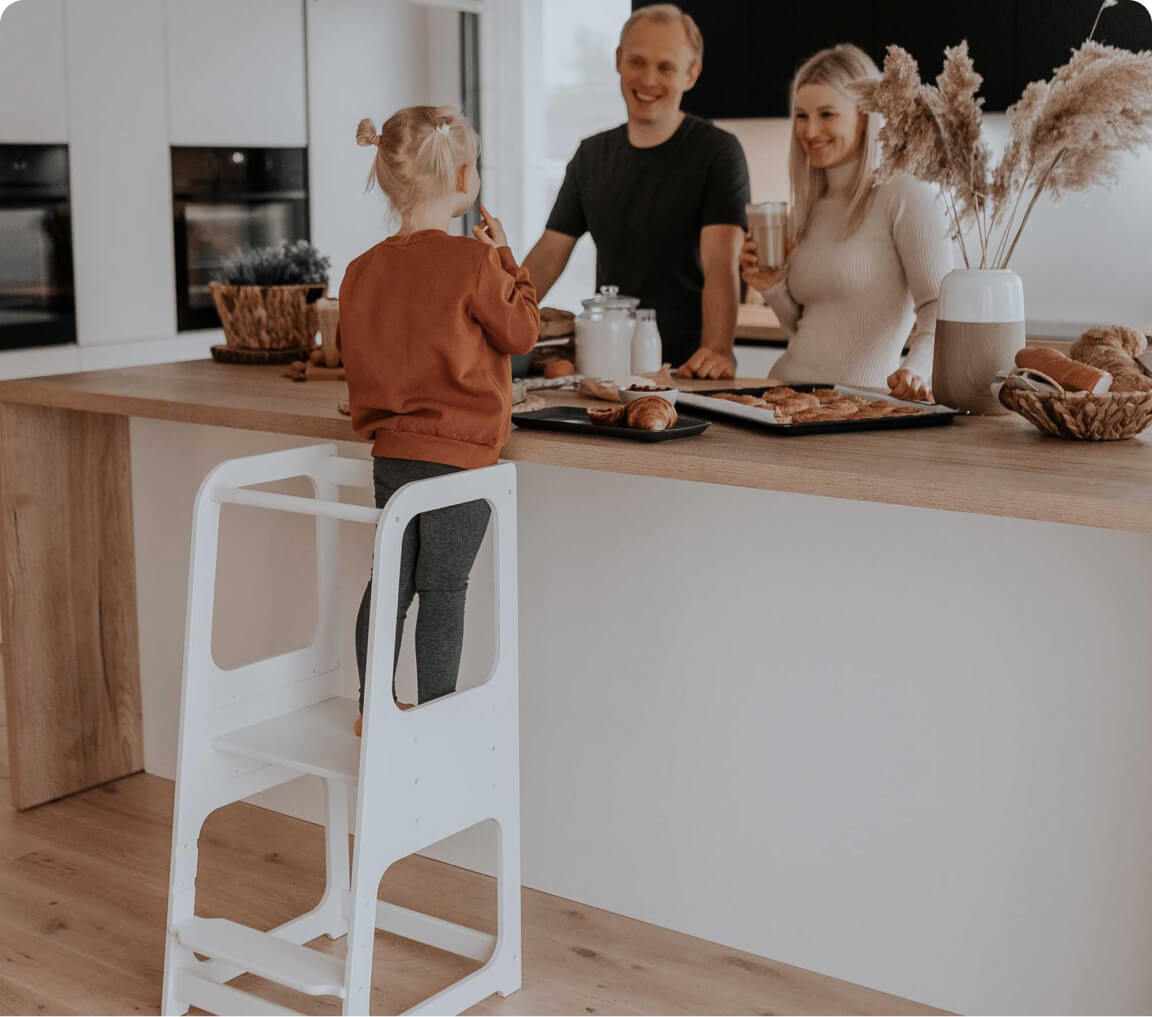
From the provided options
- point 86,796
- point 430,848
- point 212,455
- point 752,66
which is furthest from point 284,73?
point 430,848

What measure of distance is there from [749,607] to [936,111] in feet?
2.69

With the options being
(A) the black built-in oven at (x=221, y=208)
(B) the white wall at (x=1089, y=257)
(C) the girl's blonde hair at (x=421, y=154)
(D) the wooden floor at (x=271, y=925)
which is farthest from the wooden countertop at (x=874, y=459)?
(B) the white wall at (x=1089, y=257)

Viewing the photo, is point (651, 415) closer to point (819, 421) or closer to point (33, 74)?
point (819, 421)

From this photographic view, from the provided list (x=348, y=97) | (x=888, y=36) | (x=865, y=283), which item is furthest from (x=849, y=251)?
(x=348, y=97)

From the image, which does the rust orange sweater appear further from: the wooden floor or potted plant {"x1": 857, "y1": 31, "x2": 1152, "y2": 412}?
the wooden floor

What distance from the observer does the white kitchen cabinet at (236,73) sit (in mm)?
4301

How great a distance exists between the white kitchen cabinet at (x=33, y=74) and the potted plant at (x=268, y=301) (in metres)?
1.21

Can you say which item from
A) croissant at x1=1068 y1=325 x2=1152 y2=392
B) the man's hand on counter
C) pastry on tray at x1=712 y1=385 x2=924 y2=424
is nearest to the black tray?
pastry on tray at x1=712 y1=385 x2=924 y2=424

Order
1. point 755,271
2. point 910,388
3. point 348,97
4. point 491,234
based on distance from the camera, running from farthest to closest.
A: point 348,97
point 755,271
point 910,388
point 491,234

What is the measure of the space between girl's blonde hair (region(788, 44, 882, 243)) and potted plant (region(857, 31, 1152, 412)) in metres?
0.44

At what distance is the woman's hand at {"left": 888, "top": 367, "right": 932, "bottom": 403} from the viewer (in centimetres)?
237

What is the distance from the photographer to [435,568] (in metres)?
2.18

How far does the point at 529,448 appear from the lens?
216 centimetres

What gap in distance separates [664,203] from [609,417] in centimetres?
120
